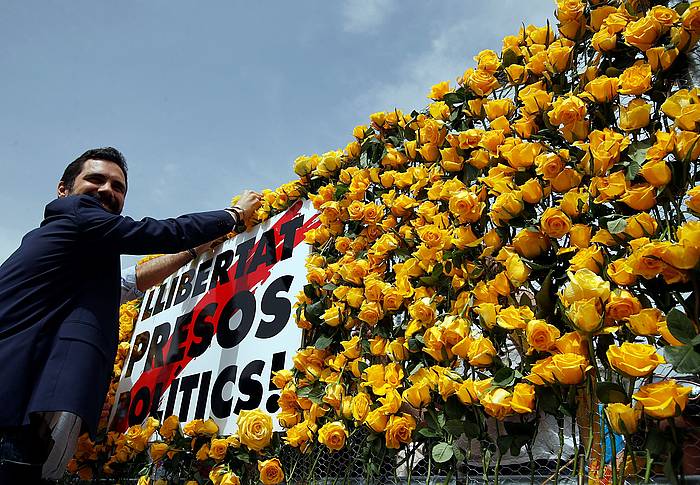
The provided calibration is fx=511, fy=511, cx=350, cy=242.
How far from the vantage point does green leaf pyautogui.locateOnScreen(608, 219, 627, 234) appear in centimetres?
102

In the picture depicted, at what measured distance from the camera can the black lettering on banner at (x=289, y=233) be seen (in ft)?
7.00

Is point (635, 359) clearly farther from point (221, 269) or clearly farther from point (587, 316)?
point (221, 269)

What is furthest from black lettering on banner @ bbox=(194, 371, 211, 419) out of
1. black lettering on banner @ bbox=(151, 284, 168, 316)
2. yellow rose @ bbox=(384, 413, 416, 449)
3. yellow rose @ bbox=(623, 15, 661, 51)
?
yellow rose @ bbox=(623, 15, 661, 51)

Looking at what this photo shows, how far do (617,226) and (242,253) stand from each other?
173cm

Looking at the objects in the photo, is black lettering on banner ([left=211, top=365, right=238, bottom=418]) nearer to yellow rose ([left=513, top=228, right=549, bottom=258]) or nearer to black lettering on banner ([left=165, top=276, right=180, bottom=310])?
black lettering on banner ([left=165, top=276, right=180, bottom=310])

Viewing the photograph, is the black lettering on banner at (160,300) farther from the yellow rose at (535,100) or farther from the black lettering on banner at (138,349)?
the yellow rose at (535,100)

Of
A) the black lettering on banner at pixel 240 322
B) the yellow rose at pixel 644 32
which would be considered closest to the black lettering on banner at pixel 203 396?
the black lettering on banner at pixel 240 322

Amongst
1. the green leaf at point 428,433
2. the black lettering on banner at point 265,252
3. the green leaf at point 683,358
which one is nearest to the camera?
the green leaf at point 683,358

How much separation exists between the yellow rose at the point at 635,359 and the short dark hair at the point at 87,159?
2.17m

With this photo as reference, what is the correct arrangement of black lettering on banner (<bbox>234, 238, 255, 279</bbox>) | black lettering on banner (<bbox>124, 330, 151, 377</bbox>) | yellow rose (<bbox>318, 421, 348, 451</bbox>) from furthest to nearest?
black lettering on banner (<bbox>124, 330, 151, 377</bbox>)
black lettering on banner (<bbox>234, 238, 255, 279</bbox>)
yellow rose (<bbox>318, 421, 348, 451</bbox>)

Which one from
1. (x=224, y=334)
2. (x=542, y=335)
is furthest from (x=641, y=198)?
(x=224, y=334)

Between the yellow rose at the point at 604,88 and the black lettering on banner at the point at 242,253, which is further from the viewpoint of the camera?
the black lettering on banner at the point at 242,253

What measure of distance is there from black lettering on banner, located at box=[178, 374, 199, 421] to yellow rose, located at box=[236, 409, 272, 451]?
54 centimetres

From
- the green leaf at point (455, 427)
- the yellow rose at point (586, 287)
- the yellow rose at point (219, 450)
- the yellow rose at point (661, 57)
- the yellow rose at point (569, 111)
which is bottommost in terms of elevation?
the yellow rose at point (219, 450)
